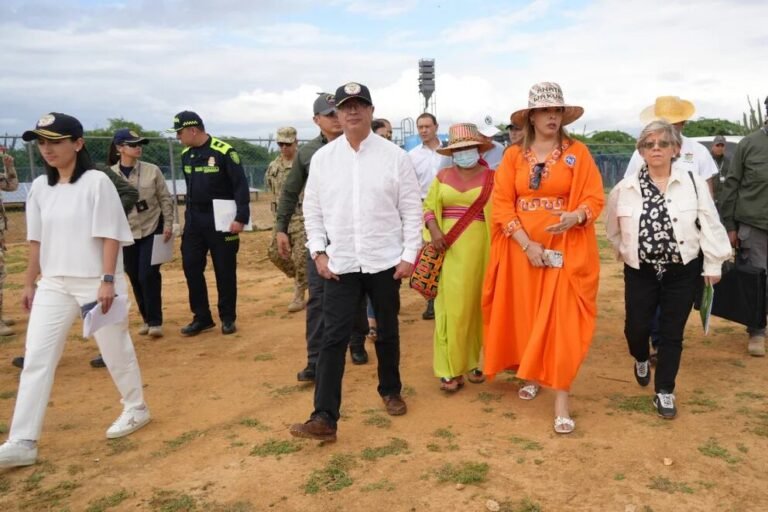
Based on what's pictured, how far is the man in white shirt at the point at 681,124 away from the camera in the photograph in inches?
Answer: 204

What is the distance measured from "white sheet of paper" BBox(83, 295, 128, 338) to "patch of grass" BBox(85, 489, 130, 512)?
2.94ft

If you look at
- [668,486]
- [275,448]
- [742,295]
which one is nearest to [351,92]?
[275,448]

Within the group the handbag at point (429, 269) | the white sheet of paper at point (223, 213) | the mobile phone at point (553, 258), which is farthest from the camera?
the white sheet of paper at point (223, 213)

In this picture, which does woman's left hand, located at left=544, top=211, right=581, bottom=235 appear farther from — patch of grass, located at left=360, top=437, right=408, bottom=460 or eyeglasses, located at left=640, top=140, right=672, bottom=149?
patch of grass, located at left=360, top=437, right=408, bottom=460

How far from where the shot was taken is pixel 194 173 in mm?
6602

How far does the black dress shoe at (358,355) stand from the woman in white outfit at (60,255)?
7.19 ft

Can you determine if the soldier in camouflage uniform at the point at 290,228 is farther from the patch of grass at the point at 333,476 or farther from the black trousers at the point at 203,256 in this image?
the patch of grass at the point at 333,476

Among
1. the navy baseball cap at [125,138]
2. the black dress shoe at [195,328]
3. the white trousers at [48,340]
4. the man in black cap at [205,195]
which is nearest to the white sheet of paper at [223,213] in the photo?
the man in black cap at [205,195]

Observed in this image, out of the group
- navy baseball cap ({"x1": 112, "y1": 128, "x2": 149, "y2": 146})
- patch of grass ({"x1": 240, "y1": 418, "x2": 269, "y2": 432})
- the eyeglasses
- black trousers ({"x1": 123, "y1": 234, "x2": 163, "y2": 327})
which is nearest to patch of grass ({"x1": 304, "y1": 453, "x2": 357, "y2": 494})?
patch of grass ({"x1": 240, "y1": 418, "x2": 269, "y2": 432})

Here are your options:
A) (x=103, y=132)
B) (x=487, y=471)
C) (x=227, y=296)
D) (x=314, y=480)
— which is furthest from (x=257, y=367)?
(x=103, y=132)

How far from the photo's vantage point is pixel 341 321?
4.00 m

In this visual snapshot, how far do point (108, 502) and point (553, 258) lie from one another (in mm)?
2845

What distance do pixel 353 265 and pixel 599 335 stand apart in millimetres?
3296

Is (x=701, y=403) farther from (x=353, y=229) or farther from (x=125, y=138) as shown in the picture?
(x=125, y=138)
